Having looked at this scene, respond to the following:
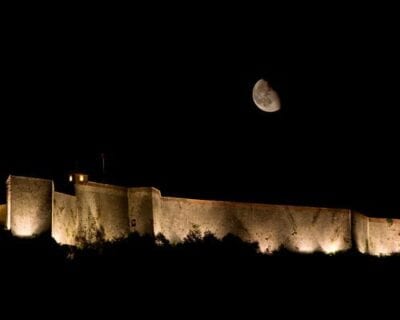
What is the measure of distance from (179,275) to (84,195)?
4.86 m

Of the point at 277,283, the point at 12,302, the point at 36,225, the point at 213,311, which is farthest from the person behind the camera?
the point at 277,283

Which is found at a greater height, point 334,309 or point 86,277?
point 86,277

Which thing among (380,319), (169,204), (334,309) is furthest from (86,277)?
(380,319)

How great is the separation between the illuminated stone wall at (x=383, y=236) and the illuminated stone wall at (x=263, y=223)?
2416mm

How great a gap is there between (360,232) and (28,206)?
1692 centimetres

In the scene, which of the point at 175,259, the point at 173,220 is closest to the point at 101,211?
the point at 173,220

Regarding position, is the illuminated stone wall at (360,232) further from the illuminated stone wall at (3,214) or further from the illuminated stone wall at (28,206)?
the illuminated stone wall at (3,214)

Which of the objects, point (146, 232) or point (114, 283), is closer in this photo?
point (114, 283)

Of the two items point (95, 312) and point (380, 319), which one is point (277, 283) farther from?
point (95, 312)

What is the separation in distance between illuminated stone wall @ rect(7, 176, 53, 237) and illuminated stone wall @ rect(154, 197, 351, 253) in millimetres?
4733

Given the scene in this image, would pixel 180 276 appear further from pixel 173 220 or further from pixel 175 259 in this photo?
pixel 173 220

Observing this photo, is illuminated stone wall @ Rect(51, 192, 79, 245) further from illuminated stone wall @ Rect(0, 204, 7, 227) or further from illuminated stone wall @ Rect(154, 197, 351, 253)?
illuminated stone wall @ Rect(154, 197, 351, 253)

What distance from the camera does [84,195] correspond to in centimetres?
2197

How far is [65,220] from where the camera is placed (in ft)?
67.7
